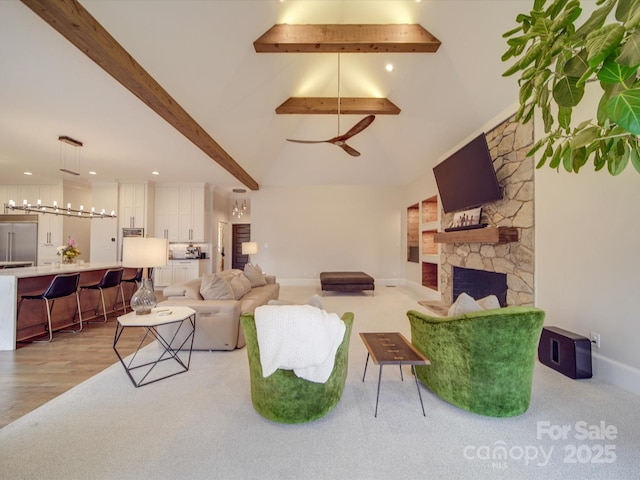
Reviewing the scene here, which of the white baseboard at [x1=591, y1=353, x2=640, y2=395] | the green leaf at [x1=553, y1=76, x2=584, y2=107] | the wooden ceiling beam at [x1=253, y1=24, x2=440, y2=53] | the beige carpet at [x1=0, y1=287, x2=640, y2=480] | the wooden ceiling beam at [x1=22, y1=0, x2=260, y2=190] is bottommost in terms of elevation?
the beige carpet at [x1=0, y1=287, x2=640, y2=480]

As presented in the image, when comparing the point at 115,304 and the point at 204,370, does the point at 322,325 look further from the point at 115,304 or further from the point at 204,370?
the point at 115,304

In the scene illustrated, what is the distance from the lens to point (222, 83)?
12.3 ft

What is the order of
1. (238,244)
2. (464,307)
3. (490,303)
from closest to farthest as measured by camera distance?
1. (464,307)
2. (490,303)
3. (238,244)

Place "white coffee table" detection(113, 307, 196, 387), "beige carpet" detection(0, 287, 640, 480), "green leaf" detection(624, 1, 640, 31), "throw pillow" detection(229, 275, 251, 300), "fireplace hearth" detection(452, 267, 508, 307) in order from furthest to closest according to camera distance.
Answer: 1. "fireplace hearth" detection(452, 267, 508, 307)
2. "throw pillow" detection(229, 275, 251, 300)
3. "white coffee table" detection(113, 307, 196, 387)
4. "beige carpet" detection(0, 287, 640, 480)
5. "green leaf" detection(624, 1, 640, 31)

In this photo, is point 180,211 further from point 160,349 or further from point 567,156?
point 567,156

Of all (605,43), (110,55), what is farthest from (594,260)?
(110,55)

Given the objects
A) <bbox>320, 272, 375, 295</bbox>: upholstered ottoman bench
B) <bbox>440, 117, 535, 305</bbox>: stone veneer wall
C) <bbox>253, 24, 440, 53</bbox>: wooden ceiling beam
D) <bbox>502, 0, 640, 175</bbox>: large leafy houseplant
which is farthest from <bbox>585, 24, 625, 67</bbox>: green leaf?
<bbox>320, 272, 375, 295</bbox>: upholstered ottoman bench

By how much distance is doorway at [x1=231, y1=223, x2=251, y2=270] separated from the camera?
10.4 meters

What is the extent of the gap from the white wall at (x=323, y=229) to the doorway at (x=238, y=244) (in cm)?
244

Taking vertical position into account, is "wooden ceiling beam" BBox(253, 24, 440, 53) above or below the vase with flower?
above

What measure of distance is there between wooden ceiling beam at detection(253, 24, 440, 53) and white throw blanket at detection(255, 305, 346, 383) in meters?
3.26

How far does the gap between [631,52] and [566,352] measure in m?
2.82

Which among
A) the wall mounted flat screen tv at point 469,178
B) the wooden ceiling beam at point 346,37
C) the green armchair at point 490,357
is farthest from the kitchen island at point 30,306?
the wall mounted flat screen tv at point 469,178

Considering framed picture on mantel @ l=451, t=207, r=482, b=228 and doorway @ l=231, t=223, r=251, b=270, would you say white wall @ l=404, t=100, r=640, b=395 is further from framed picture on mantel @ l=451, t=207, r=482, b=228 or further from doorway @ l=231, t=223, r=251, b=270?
doorway @ l=231, t=223, r=251, b=270
